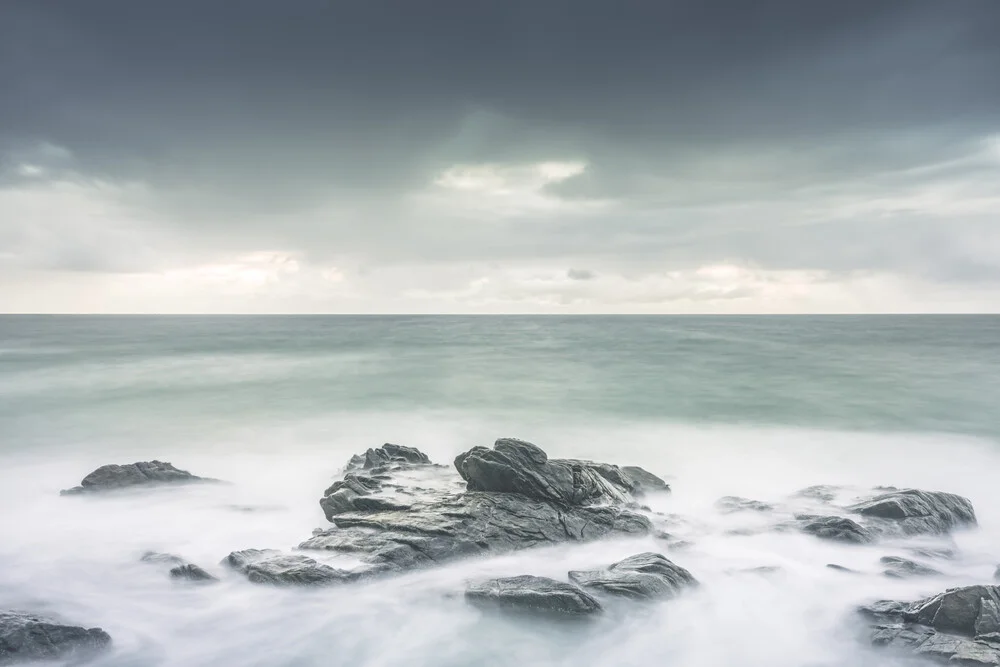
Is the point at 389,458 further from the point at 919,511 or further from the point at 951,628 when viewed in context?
the point at 919,511

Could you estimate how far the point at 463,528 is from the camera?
32.1ft

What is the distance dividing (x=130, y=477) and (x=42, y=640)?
743 cm

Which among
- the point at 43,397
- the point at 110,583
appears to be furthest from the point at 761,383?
the point at 43,397

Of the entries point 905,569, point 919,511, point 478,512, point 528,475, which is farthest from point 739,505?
point 478,512

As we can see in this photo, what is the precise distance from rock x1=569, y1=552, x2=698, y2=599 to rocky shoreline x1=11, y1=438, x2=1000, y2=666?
0.02 meters

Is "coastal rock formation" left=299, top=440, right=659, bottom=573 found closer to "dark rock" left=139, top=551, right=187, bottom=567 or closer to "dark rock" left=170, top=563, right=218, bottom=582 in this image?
"dark rock" left=170, top=563, right=218, bottom=582

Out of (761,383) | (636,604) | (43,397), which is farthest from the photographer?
(761,383)

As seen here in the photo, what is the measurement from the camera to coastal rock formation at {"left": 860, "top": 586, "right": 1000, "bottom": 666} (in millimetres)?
6660

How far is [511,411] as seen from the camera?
25844 mm

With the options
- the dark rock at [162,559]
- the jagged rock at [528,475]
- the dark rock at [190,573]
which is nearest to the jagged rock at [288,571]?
the dark rock at [190,573]

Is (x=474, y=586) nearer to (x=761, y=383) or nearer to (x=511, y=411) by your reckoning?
(x=511, y=411)

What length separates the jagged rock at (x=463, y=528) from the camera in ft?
30.8

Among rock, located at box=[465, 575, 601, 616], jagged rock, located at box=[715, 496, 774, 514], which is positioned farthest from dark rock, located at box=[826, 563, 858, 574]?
rock, located at box=[465, 575, 601, 616]

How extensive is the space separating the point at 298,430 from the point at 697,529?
1512 cm
